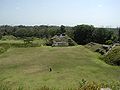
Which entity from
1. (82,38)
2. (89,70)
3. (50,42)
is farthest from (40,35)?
(89,70)

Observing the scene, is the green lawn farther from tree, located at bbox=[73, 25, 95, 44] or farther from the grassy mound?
tree, located at bbox=[73, 25, 95, 44]

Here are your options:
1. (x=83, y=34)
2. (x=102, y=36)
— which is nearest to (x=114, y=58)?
(x=102, y=36)

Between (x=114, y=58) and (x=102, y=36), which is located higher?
(x=114, y=58)

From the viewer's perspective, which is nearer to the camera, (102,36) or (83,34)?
(102,36)

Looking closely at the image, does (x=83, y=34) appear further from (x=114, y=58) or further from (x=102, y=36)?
(x=114, y=58)

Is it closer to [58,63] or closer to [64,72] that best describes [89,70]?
[64,72]

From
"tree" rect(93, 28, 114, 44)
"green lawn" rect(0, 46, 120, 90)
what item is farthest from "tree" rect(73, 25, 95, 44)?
"green lawn" rect(0, 46, 120, 90)

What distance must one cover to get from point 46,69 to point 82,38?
59536mm

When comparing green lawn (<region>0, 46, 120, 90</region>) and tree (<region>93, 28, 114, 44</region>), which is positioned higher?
green lawn (<region>0, 46, 120, 90</region>)

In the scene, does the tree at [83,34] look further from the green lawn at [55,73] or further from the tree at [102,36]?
the green lawn at [55,73]

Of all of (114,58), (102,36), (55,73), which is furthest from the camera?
(102,36)

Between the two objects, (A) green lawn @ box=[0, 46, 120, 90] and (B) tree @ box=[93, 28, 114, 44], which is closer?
(A) green lawn @ box=[0, 46, 120, 90]

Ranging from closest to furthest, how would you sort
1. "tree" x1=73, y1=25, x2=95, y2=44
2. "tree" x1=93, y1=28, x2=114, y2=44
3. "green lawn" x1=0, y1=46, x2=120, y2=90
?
1. "green lawn" x1=0, y1=46, x2=120, y2=90
2. "tree" x1=93, y1=28, x2=114, y2=44
3. "tree" x1=73, y1=25, x2=95, y2=44

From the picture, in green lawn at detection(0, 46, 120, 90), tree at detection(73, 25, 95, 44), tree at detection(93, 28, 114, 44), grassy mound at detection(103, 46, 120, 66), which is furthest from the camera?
tree at detection(73, 25, 95, 44)
